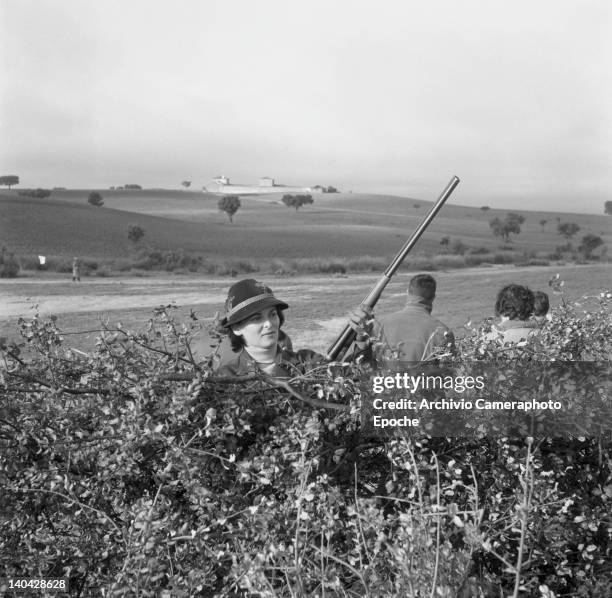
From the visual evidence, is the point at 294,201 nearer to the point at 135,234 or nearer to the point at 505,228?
the point at 505,228

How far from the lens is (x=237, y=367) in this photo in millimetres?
2758

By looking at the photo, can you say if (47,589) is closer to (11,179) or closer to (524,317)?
(524,317)

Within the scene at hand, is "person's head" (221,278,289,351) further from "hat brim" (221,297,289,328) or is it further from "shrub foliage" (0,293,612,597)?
"shrub foliage" (0,293,612,597)

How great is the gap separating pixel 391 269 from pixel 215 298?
68.4 ft

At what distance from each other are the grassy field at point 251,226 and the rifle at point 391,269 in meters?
45.8

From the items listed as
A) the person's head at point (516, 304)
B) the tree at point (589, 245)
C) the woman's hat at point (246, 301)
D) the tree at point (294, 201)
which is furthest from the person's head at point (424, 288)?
the tree at point (294, 201)

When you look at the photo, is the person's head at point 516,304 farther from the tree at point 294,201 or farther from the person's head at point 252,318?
the tree at point 294,201

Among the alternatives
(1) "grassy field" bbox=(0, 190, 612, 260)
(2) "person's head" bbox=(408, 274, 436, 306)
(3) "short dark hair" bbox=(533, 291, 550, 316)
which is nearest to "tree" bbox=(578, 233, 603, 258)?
(1) "grassy field" bbox=(0, 190, 612, 260)

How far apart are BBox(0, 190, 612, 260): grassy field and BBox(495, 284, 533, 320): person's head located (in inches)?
1822

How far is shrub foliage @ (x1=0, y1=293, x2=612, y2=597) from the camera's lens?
1843 millimetres

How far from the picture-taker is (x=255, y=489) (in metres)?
1.93

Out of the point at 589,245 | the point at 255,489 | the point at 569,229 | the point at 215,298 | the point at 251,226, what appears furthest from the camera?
the point at 569,229

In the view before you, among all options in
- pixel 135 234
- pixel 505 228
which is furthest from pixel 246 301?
pixel 505 228

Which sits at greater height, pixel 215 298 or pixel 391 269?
pixel 391 269
